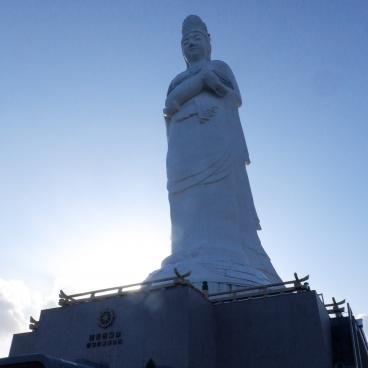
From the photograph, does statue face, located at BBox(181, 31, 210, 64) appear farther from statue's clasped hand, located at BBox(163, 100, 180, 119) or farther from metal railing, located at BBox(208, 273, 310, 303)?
metal railing, located at BBox(208, 273, 310, 303)

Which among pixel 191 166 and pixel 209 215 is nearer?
pixel 209 215

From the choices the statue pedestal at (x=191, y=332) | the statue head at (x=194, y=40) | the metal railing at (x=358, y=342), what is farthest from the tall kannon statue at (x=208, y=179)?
the metal railing at (x=358, y=342)

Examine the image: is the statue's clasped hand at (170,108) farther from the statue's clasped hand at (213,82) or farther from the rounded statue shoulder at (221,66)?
the rounded statue shoulder at (221,66)

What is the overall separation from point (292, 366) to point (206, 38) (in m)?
9.58

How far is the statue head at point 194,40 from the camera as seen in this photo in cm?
1485

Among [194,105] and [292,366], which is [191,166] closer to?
[194,105]

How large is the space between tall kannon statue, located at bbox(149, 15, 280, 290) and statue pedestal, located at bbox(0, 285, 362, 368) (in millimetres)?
1209

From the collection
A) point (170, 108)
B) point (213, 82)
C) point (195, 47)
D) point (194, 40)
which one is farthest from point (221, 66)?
point (170, 108)

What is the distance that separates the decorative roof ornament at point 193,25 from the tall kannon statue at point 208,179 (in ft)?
0.08

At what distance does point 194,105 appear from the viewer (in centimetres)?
1363

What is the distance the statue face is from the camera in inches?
584

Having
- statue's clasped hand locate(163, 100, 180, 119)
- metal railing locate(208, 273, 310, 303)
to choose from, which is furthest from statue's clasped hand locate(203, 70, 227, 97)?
metal railing locate(208, 273, 310, 303)

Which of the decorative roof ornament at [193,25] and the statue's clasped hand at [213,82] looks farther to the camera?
the decorative roof ornament at [193,25]

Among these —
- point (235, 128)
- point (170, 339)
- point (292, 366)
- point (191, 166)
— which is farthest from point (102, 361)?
A: point (235, 128)
